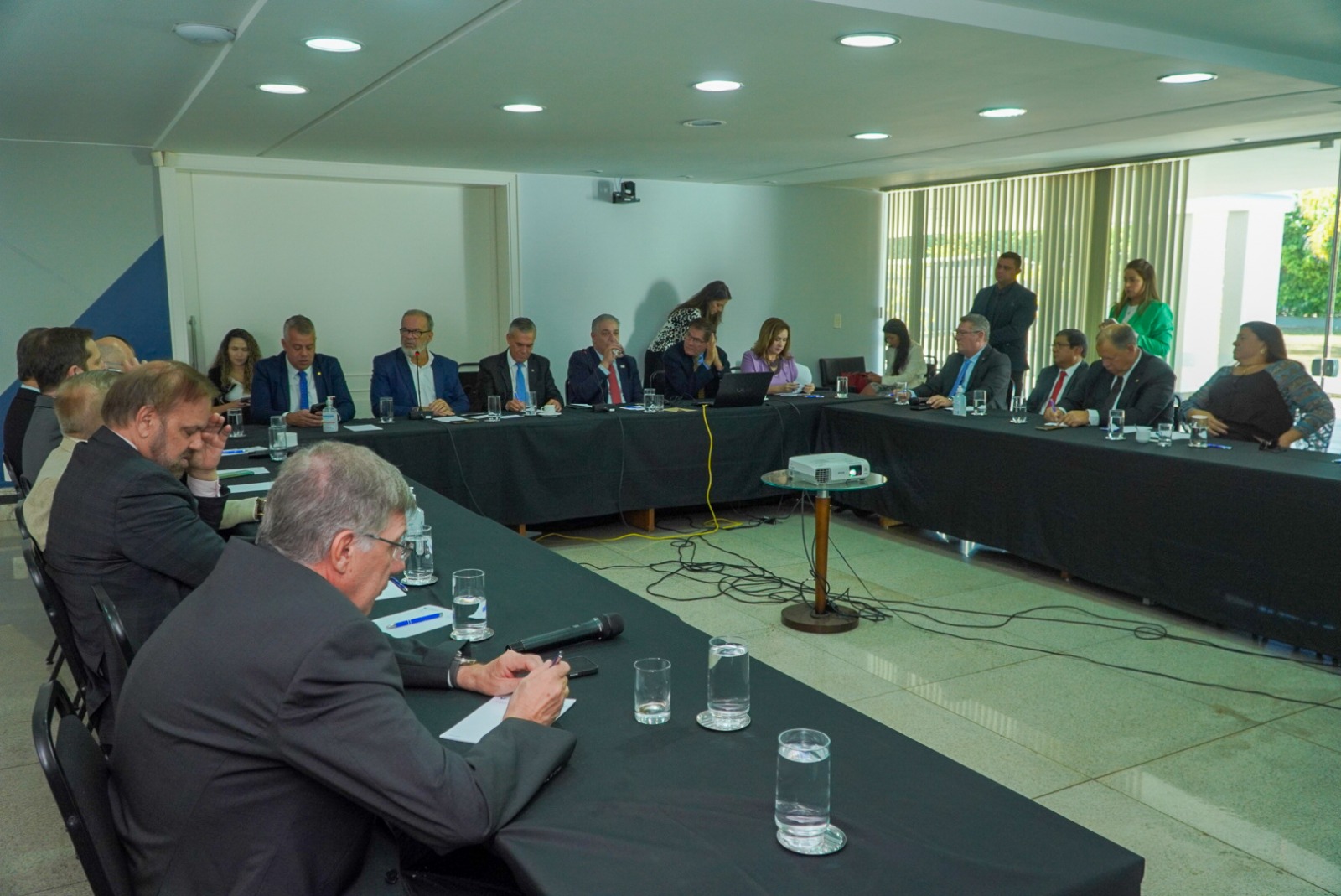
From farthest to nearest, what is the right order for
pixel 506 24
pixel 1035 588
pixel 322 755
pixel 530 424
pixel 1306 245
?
pixel 1306 245 → pixel 530 424 → pixel 1035 588 → pixel 506 24 → pixel 322 755

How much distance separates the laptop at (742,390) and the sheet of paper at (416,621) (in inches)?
145

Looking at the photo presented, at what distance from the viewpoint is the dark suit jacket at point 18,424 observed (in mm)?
3992

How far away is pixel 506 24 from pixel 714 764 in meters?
2.53

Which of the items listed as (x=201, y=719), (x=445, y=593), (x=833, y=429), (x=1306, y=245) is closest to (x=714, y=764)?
(x=201, y=719)

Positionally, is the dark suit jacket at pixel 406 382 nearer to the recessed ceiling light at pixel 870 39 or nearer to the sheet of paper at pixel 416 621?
the recessed ceiling light at pixel 870 39

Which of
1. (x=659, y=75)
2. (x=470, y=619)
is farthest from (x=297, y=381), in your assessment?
(x=470, y=619)

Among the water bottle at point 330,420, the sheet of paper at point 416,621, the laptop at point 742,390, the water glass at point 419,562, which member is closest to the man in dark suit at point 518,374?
the laptop at point 742,390

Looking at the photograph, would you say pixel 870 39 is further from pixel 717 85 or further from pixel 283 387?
pixel 283 387

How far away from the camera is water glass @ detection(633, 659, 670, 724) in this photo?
1.56 meters

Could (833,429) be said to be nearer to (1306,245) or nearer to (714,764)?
(714,764)

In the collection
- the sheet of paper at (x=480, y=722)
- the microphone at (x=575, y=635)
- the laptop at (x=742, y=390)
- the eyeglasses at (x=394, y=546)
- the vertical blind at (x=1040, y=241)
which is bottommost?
the sheet of paper at (x=480, y=722)

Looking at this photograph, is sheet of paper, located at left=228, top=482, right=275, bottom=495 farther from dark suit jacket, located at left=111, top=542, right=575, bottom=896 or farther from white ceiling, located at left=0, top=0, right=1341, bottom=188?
dark suit jacket, located at left=111, top=542, right=575, bottom=896

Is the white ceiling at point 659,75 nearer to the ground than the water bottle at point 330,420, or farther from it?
farther from it

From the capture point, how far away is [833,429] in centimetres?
590
